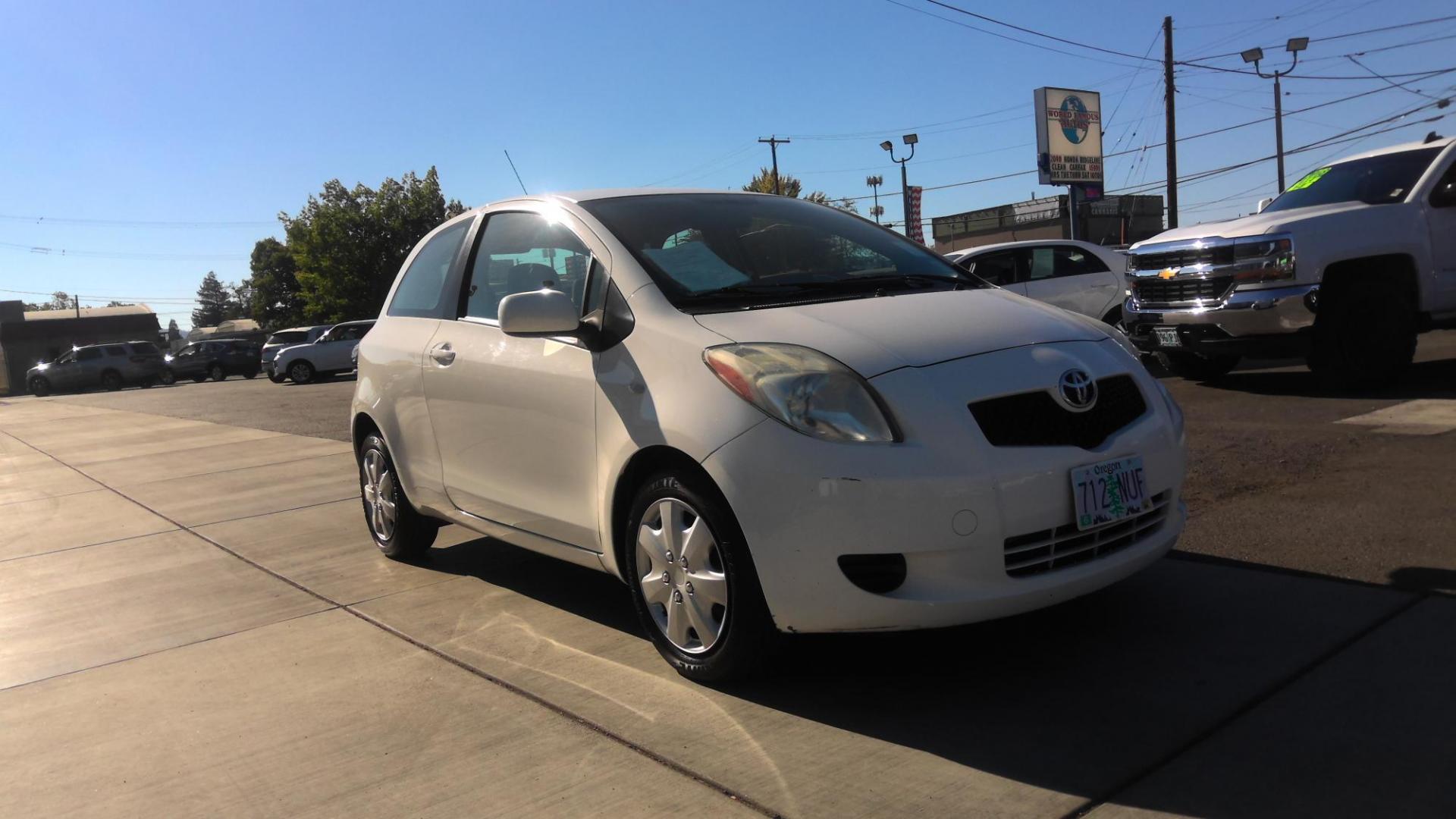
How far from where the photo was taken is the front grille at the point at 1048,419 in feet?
10.2

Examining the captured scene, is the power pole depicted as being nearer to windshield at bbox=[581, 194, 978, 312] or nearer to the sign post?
the sign post

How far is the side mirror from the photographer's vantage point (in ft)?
12.2

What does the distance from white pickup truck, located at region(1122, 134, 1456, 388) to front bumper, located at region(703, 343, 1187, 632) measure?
624 cm

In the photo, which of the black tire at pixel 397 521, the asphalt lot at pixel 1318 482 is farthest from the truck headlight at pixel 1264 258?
the black tire at pixel 397 521

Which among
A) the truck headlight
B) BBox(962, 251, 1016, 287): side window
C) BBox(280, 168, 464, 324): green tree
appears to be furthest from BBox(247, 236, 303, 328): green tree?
the truck headlight

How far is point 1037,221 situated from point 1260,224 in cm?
6310

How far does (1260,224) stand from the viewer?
28.5 feet

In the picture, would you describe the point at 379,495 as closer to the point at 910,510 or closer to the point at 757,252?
the point at 757,252

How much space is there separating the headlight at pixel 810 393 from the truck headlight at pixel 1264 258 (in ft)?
21.6

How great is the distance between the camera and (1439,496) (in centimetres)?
506

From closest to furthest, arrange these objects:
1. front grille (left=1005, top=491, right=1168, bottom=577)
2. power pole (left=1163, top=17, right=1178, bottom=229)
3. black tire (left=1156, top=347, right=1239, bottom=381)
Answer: front grille (left=1005, top=491, right=1168, bottom=577) → black tire (left=1156, top=347, right=1239, bottom=381) → power pole (left=1163, top=17, right=1178, bottom=229)

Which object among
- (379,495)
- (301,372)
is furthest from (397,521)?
(301,372)

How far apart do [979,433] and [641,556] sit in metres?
1.21

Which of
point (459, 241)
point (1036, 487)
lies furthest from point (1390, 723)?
point (459, 241)
